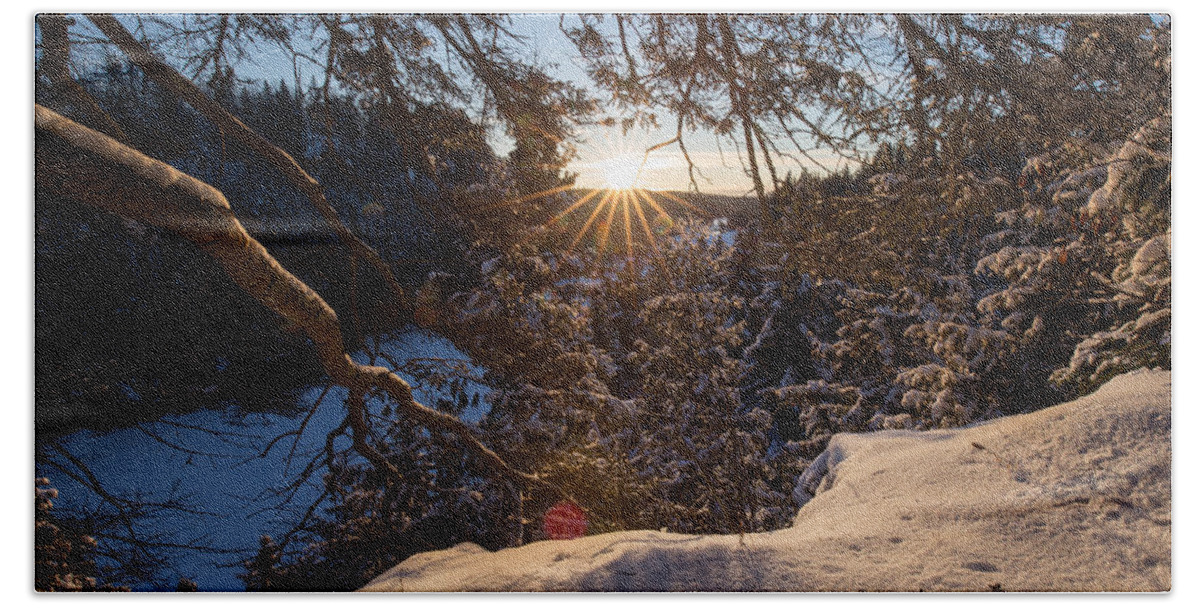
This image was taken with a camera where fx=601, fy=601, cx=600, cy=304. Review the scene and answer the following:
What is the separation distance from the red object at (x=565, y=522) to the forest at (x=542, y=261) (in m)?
0.02

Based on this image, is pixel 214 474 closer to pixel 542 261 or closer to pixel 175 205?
pixel 175 205

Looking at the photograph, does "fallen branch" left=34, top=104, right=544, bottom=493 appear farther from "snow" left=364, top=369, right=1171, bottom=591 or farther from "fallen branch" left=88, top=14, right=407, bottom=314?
"snow" left=364, top=369, right=1171, bottom=591

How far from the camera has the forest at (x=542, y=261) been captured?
5.16 feet

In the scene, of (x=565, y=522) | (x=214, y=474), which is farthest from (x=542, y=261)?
(x=214, y=474)

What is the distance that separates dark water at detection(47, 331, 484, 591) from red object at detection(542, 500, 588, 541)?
60 cm

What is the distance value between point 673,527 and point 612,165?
A: 1000 mm

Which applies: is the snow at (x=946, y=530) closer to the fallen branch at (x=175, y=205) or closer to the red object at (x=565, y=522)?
the red object at (x=565, y=522)

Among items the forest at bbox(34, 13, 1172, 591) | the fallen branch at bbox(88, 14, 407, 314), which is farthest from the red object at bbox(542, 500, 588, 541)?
the fallen branch at bbox(88, 14, 407, 314)

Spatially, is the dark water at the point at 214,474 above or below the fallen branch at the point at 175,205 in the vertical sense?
below

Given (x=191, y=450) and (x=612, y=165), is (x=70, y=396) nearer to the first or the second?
(x=191, y=450)

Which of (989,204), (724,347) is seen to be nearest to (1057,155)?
(989,204)

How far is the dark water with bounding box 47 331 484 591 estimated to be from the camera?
158 cm

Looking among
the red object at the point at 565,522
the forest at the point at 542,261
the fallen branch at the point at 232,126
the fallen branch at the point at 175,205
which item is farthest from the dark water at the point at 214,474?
the red object at the point at 565,522

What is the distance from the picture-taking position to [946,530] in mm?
1569
